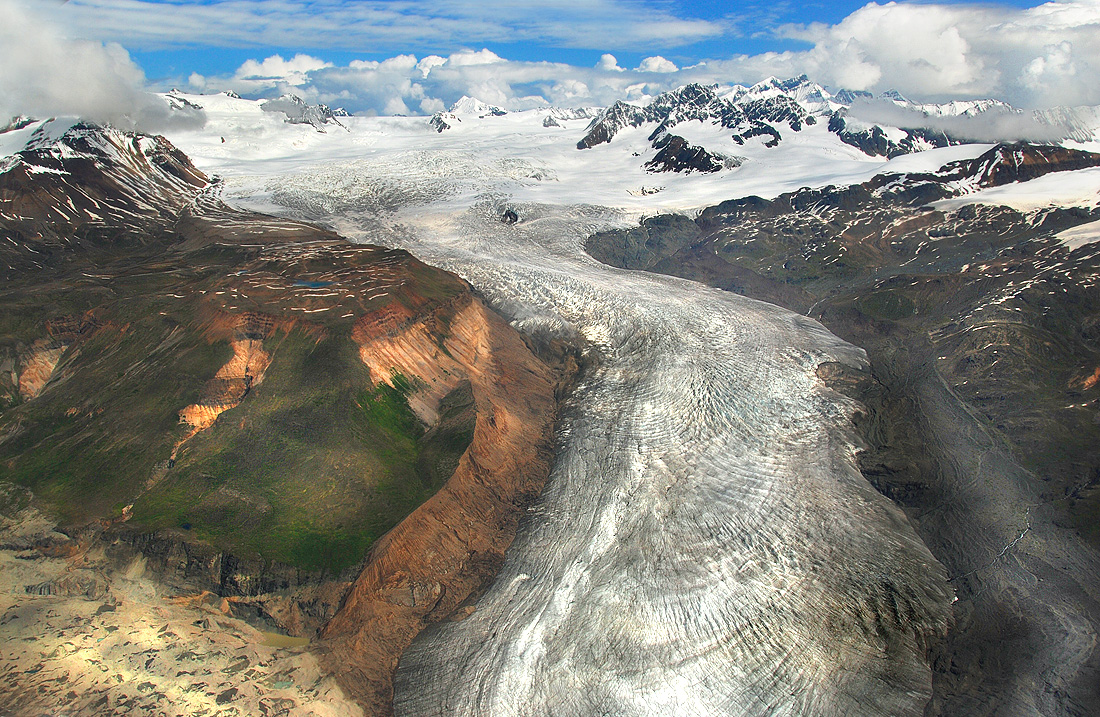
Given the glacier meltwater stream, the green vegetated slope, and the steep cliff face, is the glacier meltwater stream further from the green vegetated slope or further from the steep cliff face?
the green vegetated slope

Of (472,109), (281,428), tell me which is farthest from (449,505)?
(472,109)

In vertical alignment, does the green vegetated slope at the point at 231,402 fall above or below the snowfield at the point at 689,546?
above

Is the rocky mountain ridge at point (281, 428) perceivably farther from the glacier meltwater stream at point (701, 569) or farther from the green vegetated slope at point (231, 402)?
the glacier meltwater stream at point (701, 569)

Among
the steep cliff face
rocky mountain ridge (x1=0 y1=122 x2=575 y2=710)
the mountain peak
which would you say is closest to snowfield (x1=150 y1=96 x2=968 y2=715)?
the steep cliff face

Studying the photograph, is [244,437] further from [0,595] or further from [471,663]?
[471,663]

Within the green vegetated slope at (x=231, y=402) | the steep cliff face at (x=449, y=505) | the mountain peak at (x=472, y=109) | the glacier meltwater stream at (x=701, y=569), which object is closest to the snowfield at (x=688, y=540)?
the glacier meltwater stream at (x=701, y=569)

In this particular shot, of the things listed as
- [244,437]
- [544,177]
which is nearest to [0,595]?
[244,437]
